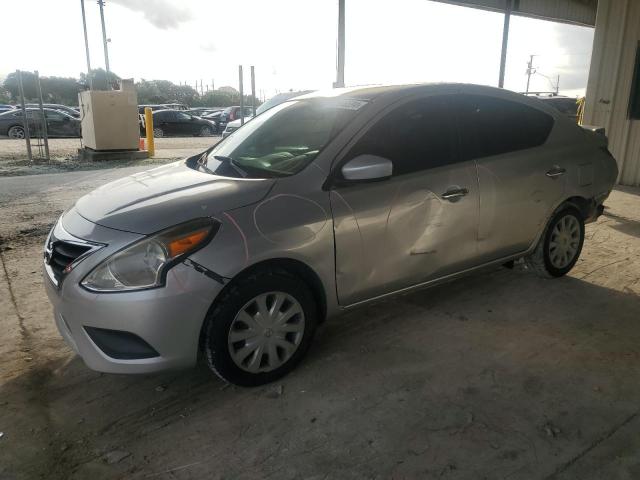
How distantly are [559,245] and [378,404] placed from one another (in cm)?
252

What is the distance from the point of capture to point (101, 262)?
2.57 meters

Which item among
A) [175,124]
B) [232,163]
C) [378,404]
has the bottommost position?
[378,404]

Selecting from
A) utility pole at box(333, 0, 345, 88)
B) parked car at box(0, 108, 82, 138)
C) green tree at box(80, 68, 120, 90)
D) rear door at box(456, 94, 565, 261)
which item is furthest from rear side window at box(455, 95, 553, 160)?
green tree at box(80, 68, 120, 90)

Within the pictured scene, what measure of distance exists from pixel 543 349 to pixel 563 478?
1.21 meters

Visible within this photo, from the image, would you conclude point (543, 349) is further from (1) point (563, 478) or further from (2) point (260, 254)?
(2) point (260, 254)

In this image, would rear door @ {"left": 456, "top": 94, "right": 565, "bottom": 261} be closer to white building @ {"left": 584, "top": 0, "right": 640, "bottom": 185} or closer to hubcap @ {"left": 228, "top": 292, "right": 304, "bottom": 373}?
hubcap @ {"left": 228, "top": 292, "right": 304, "bottom": 373}

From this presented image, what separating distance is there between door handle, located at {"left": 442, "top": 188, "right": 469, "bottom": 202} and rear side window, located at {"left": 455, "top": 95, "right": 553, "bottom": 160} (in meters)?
0.25

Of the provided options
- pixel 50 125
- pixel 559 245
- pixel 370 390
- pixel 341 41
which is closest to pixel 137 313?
pixel 370 390

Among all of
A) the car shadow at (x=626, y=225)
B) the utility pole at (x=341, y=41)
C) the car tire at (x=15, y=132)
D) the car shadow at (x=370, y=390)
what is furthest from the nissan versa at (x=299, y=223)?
the car tire at (x=15, y=132)

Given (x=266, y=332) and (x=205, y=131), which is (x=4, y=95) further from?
(x=266, y=332)

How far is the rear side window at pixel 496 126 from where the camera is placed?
3.71 m

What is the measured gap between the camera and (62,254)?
278 centimetres

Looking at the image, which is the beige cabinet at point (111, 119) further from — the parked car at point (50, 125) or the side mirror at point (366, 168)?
the side mirror at point (366, 168)

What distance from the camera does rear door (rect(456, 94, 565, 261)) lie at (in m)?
3.72
